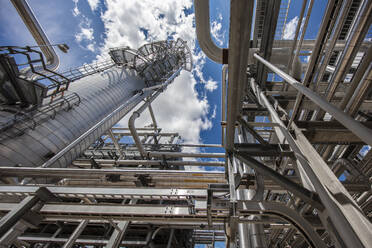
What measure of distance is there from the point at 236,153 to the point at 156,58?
45.1ft

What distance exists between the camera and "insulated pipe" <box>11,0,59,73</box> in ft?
24.4

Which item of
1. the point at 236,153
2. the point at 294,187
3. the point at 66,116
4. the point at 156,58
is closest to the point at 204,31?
the point at 236,153

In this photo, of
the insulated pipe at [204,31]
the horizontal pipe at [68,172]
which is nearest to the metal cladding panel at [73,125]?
the horizontal pipe at [68,172]

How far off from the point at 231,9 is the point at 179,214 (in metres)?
2.91

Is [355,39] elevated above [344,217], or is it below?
above

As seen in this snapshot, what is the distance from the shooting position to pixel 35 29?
8250 mm

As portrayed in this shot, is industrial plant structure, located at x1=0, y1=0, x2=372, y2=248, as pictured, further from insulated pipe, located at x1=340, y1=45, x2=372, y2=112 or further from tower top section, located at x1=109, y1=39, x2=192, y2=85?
tower top section, located at x1=109, y1=39, x2=192, y2=85

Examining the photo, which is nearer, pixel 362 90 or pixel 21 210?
pixel 21 210

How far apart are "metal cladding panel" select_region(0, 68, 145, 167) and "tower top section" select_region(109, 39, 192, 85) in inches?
81.6

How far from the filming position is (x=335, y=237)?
198cm

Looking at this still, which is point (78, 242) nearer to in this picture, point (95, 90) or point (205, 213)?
point (95, 90)

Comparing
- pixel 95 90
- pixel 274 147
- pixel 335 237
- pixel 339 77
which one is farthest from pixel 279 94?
pixel 95 90

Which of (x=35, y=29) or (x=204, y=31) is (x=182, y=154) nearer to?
(x=204, y=31)

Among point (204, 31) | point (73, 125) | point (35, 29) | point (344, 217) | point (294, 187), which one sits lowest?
point (344, 217)
